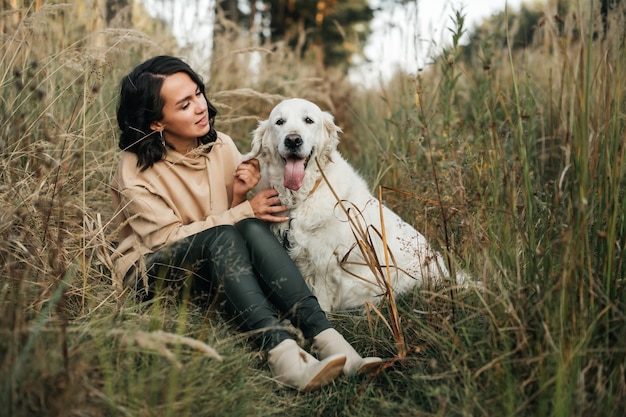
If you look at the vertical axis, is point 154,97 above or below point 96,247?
above

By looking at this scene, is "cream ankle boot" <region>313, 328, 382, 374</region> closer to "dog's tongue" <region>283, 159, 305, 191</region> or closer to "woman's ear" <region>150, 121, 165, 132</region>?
"dog's tongue" <region>283, 159, 305, 191</region>

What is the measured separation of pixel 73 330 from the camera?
1785mm

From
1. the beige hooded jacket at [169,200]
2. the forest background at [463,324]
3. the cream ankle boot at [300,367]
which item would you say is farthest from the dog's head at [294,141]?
the cream ankle boot at [300,367]

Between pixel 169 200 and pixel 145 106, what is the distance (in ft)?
1.68

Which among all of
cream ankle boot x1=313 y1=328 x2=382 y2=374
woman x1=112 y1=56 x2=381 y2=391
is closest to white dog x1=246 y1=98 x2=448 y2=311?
woman x1=112 y1=56 x2=381 y2=391

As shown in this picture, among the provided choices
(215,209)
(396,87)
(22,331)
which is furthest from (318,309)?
(396,87)

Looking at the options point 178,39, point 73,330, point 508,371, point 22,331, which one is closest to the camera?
point 22,331

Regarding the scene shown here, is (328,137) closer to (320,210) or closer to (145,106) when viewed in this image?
(320,210)

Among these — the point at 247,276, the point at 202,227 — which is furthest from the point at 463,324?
the point at 202,227

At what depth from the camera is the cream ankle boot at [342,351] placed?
6.95 ft

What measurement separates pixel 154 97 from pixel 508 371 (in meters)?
2.07

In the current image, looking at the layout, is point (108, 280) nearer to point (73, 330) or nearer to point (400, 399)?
point (73, 330)

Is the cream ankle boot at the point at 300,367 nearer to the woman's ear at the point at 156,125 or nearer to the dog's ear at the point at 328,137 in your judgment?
the dog's ear at the point at 328,137

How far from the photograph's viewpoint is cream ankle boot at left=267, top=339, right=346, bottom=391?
1.97 meters
